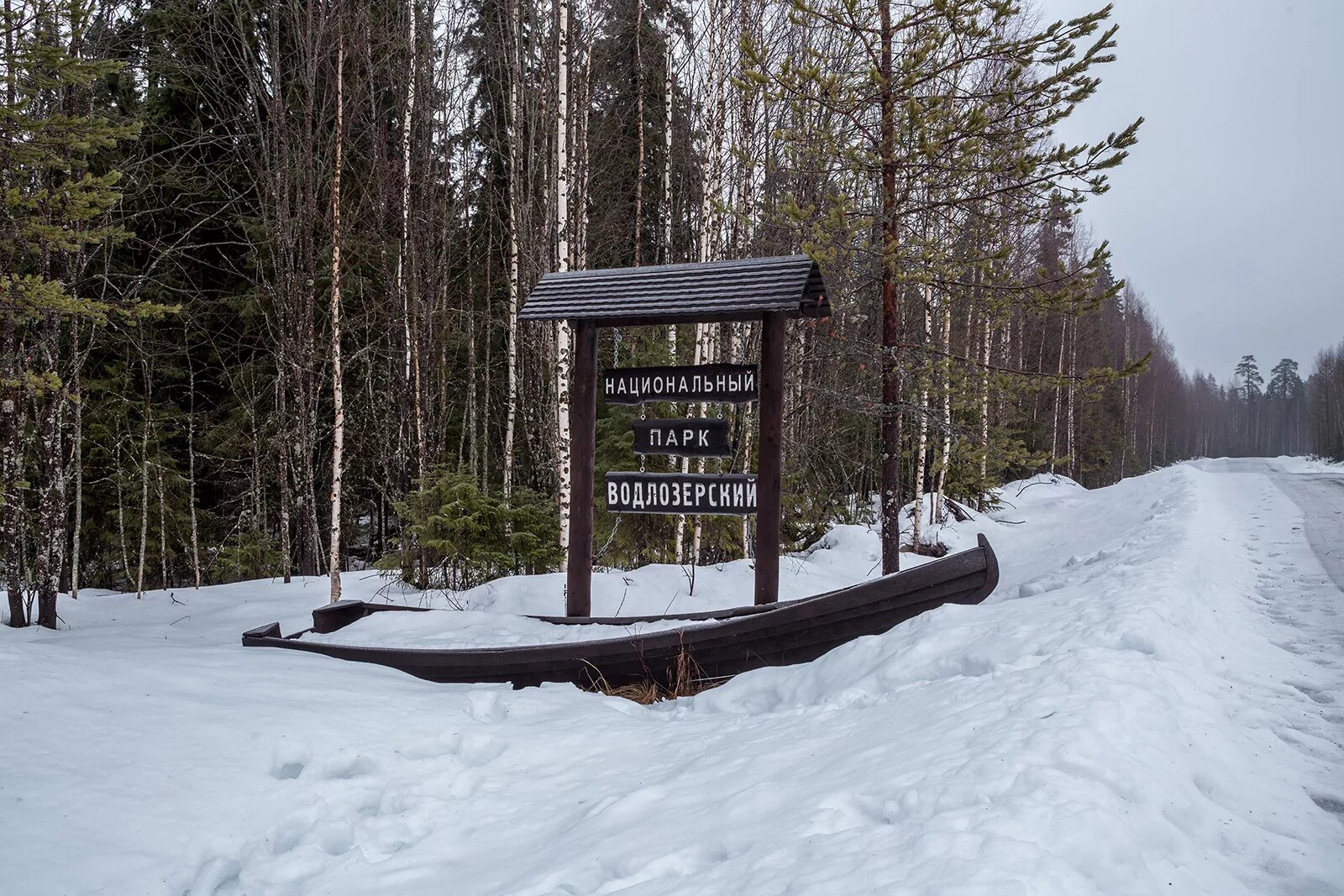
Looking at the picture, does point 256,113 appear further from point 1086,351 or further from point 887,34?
point 1086,351

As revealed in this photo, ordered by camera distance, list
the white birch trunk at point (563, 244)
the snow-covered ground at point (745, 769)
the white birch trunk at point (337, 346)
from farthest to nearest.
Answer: the white birch trunk at point (337, 346), the white birch trunk at point (563, 244), the snow-covered ground at point (745, 769)

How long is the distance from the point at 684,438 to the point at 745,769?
3.29 m

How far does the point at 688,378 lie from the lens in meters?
6.20

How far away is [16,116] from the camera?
6.56 metres

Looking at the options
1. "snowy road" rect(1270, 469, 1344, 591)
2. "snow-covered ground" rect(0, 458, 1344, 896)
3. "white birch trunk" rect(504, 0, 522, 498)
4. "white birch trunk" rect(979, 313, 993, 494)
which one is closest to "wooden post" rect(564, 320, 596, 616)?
"snow-covered ground" rect(0, 458, 1344, 896)

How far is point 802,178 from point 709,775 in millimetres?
10652

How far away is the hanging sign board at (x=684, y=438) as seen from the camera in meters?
6.09

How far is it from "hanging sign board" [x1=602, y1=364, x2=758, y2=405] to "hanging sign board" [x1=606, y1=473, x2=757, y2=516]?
655mm

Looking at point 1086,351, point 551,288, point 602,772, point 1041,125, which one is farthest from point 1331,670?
point 1086,351

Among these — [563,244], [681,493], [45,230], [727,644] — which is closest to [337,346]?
[563,244]

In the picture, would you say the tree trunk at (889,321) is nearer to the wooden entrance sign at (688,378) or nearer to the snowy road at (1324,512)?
the wooden entrance sign at (688,378)

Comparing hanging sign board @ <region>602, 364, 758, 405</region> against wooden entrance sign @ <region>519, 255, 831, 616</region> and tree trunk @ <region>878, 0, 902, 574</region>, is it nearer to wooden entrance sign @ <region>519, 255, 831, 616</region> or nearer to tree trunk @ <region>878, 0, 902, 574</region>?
wooden entrance sign @ <region>519, 255, 831, 616</region>

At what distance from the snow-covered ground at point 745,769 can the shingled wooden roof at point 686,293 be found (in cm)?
271

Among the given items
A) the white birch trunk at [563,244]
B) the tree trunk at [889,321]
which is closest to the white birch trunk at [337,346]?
the white birch trunk at [563,244]
